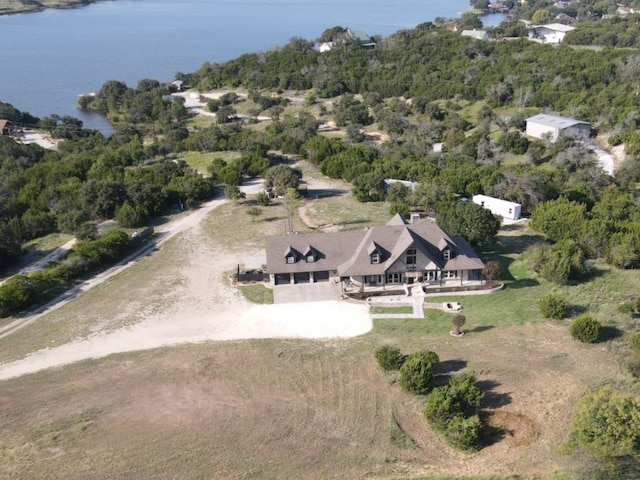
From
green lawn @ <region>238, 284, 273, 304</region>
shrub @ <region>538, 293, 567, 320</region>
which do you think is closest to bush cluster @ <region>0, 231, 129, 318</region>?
green lawn @ <region>238, 284, 273, 304</region>

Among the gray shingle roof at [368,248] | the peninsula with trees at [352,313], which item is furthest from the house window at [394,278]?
the peninsula with trees at [352,313]

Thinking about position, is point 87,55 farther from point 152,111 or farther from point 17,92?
point 152,111

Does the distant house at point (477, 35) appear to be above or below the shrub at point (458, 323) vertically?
above

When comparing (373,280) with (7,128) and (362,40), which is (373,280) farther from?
(362,40)

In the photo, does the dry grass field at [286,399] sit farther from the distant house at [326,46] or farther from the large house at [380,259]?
the distant house at [326,46]

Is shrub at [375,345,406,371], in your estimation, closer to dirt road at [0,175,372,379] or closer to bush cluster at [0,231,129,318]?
dirt road at [0,175,372,379]

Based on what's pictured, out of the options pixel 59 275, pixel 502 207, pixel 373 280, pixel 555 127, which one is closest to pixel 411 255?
pixel 373 280
